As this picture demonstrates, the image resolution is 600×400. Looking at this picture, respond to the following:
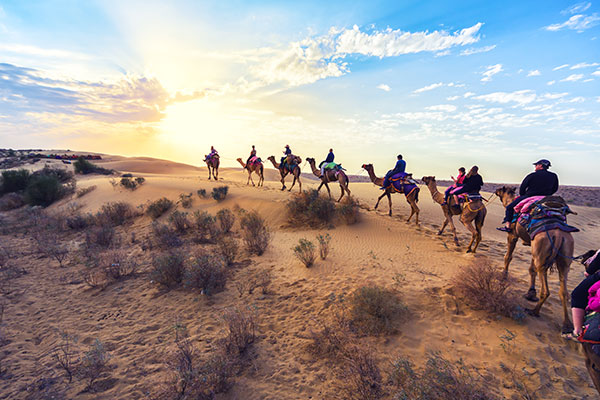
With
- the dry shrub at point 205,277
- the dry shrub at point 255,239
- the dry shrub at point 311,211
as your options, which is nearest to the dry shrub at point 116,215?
the dry shrub at point 255,239

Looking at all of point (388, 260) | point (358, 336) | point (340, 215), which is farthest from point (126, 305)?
point (340, 215)

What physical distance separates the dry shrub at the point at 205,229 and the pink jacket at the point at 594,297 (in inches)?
410

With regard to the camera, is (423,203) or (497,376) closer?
(497,376)

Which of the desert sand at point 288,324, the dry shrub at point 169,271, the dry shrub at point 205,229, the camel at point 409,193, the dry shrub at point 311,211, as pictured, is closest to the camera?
the desert sand at point 288,324

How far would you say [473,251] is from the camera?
9.09 metres

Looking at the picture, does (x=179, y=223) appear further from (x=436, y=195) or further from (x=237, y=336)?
(x=436, y=195)

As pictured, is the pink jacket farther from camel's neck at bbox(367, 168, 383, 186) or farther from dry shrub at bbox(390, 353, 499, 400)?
camel's neck at bbox(367, 168, 383, 186)

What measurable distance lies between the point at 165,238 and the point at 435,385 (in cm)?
1010

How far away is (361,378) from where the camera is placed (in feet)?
12.0

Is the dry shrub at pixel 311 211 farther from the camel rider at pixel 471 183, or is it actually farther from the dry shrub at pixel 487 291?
the dry shrub at pixel 487 291

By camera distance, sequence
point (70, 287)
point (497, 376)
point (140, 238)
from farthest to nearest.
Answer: point (140, 238) → point (70, 287) → point (497, 376)

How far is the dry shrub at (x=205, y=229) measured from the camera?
10895 millimetres

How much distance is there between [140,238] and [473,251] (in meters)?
13.7

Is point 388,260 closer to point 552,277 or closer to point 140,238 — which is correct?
point 552,277
